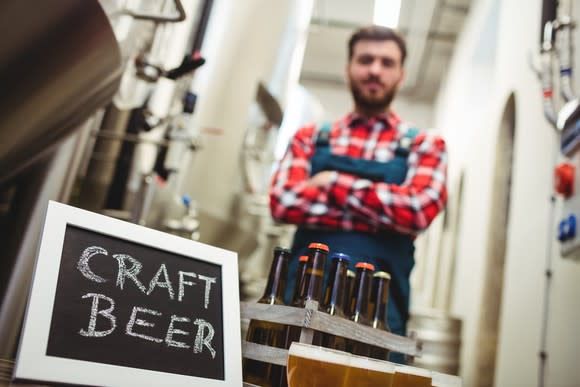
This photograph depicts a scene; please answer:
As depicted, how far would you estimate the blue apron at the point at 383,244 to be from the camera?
1.45 metres

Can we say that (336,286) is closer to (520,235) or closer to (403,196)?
(403,196)

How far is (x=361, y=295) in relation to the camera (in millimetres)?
980

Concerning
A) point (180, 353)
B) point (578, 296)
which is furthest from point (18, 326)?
point (578, 296)

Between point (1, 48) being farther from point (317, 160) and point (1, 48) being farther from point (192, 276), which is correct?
point (317, 160)

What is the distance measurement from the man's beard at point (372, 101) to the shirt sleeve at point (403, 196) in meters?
0.21

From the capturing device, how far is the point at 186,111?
1.95 metres

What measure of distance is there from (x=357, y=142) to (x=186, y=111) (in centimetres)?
65

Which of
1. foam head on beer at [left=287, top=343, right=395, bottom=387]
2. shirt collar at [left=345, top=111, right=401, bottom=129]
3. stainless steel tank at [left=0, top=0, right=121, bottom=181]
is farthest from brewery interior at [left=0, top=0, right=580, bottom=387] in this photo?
foam head on beer at [left=287, top=343, right=395, bottom=387]

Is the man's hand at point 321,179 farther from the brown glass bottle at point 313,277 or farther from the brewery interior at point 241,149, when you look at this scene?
the brown glass bottle at point 313,277

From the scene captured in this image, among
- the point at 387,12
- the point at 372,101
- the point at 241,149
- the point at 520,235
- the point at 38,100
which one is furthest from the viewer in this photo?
the point at 387,12

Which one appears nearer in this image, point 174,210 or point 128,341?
point 128,341

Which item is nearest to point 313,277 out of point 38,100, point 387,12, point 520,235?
point 38,100

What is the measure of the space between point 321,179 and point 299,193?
79mm

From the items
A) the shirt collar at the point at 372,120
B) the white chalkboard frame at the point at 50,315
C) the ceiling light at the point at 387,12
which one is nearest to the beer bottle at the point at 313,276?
the white chalkboard frame at the point at 50,315
